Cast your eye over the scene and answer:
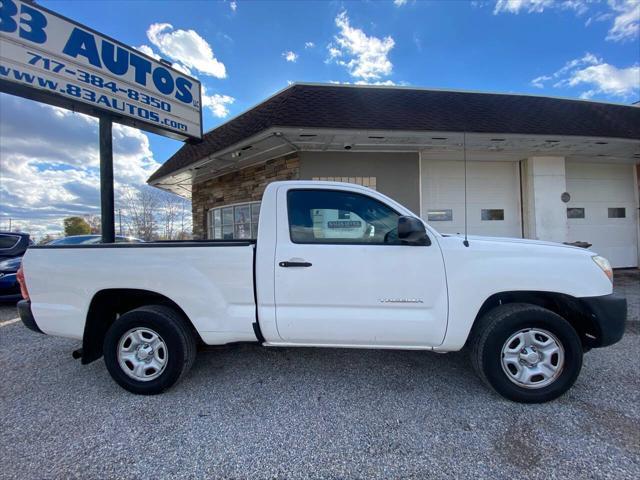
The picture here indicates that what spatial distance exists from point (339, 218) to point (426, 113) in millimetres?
5099

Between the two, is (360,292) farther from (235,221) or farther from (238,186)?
(235,221)

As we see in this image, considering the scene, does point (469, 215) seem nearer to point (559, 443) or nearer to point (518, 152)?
point (518, 152)

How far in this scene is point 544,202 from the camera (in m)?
8.47

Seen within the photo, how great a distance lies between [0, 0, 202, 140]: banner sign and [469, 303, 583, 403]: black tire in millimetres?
6217

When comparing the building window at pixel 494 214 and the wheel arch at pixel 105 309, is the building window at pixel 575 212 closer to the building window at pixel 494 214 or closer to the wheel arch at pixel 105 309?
the building window at pixel 494 214

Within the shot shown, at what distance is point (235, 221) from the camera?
9867 mm

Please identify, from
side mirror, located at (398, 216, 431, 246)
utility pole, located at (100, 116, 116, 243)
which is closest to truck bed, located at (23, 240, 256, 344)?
side mirror, located at (398, 216, 431, 246)

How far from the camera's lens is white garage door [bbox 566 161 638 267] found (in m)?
9.30

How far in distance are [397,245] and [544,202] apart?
8174 mm

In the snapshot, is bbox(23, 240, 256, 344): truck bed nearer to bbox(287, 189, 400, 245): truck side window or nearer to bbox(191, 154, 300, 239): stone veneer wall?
bbox(287, 189, 400, 245): truck side window

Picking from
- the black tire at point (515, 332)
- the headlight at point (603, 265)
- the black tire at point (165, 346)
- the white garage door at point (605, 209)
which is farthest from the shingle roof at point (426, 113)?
the black tire at point (515, 332)

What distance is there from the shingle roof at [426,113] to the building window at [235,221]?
213cm

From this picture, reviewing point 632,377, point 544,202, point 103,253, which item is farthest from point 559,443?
point 544,202

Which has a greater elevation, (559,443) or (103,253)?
(103,253)
